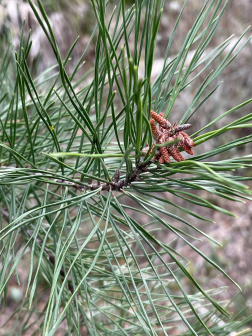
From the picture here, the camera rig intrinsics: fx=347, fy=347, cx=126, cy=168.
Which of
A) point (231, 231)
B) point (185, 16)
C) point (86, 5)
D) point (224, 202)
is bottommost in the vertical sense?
point (231, 231)

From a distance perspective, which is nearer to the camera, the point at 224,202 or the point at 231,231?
the point at 231,231

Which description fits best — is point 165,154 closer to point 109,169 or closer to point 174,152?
point 174,152

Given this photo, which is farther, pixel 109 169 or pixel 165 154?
pixel 109 169

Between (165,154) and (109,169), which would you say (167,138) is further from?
(109,169)

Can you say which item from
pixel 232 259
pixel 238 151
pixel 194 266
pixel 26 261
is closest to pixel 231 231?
pixel 232 259

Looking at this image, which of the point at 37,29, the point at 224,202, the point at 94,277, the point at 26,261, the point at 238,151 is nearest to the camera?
the point at 94,277

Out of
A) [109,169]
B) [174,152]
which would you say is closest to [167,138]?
[174,152]

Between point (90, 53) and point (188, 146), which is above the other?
point (90, 53)

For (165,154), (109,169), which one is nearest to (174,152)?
(165,154)

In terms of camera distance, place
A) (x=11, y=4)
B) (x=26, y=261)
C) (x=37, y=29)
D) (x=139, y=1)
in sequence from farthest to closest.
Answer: (x=26, y=261)
(x=37, y=29)
(x=11, y=4)
(x=139, y=1)

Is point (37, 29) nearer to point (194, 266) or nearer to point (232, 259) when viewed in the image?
point (194, 266)

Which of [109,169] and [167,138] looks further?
[109,169]
